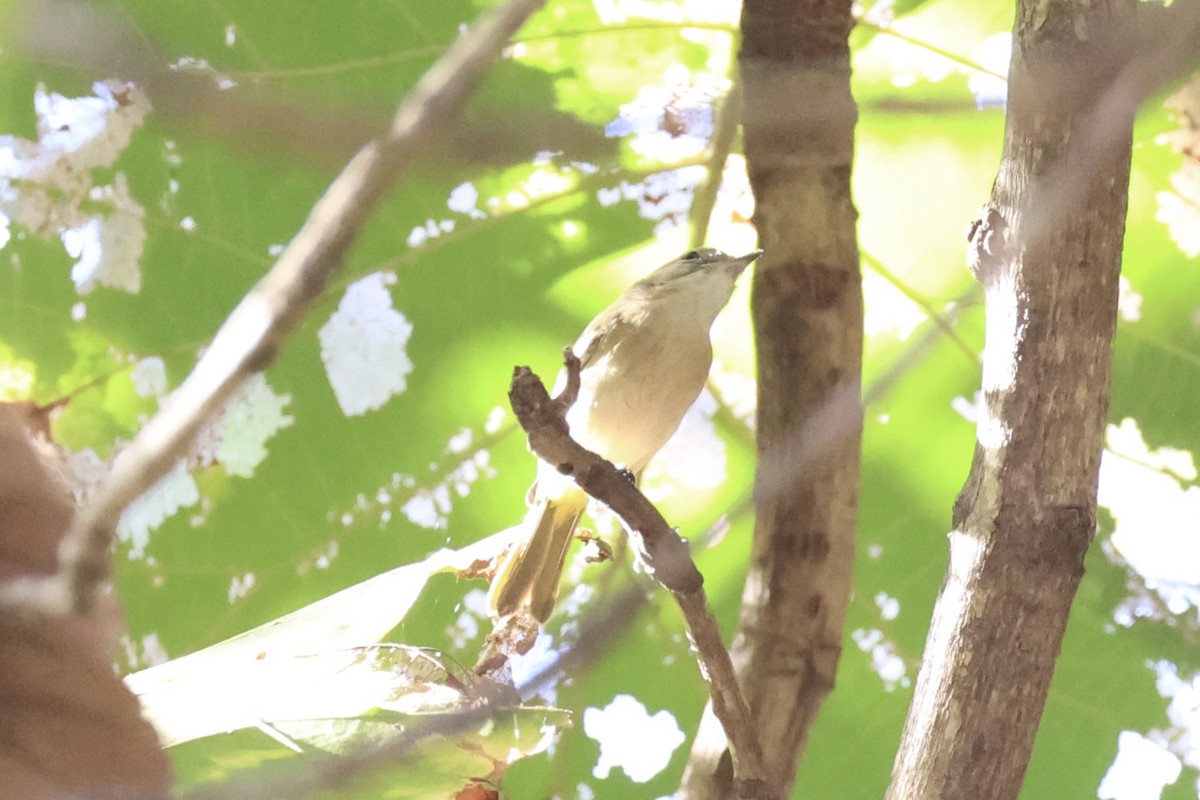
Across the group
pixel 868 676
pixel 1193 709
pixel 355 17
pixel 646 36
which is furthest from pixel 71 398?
pixel 1193 709

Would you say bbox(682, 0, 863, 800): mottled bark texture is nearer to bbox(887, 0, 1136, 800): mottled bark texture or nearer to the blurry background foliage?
the blurry background foliage

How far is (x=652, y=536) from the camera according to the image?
571mm

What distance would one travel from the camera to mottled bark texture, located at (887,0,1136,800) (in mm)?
602

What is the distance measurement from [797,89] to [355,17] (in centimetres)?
35

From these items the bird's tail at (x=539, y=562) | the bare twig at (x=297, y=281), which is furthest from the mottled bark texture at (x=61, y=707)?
the bird's tail at (x=539, y=562)

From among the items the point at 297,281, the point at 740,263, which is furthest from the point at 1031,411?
the point at 297,281

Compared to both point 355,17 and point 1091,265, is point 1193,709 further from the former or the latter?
point 355,17

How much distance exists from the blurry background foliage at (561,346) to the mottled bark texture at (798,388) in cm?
9

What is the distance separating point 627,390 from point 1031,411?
34 cm

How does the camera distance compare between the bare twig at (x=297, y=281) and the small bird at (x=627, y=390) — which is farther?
the small bird at (x=627, y=390)

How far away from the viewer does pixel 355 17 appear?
0.91 meters

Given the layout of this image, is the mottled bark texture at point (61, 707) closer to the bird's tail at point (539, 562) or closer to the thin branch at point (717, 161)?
the bird's tail at point (539, 562)

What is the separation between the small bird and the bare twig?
1.63ft

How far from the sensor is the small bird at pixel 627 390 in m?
0.86
